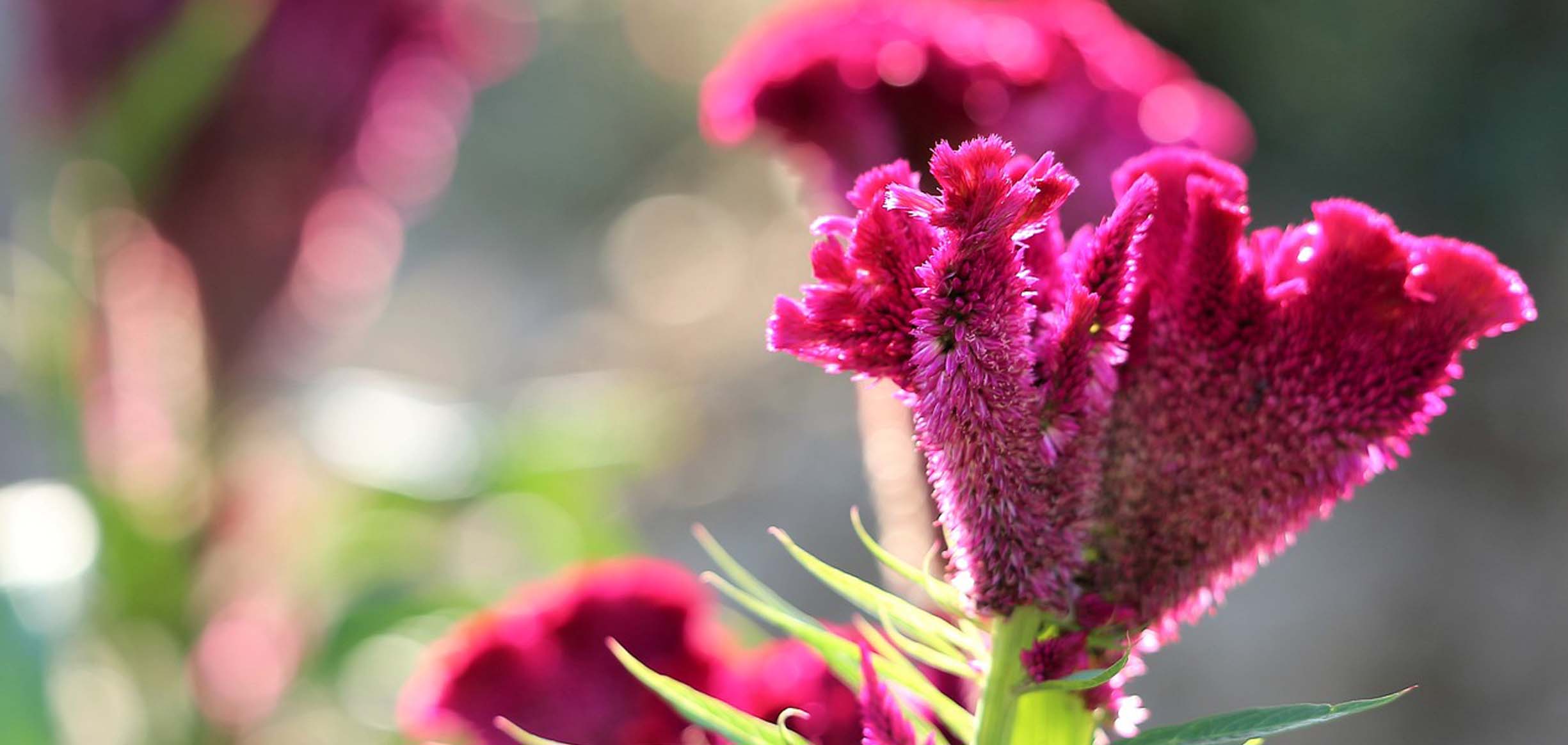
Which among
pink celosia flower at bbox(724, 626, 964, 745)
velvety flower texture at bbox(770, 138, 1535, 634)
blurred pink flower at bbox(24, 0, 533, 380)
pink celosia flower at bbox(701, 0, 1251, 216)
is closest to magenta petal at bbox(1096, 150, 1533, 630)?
velvety flower texture at bbox(770, 138, 1535, 634)

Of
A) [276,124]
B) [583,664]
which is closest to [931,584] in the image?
[583,664]

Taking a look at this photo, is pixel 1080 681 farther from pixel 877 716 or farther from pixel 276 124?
pixel 276 124

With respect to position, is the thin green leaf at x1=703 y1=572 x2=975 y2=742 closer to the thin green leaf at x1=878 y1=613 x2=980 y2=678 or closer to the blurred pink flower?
the thin green leaf at x1=878 y1=613 x2=980 y2=678

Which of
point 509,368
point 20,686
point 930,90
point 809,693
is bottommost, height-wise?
point 20,686

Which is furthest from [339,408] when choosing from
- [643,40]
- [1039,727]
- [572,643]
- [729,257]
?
[643,40]

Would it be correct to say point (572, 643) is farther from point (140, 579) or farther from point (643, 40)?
point (643, 40)

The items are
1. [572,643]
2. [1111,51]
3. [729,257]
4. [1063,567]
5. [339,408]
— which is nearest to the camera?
[1063,567]
